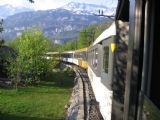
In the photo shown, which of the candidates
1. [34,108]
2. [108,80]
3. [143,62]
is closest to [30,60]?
[34,108]

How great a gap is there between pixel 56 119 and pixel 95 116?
576 cm

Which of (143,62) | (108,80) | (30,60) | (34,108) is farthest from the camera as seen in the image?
(30,60)

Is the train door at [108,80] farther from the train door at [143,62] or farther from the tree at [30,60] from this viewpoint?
the tree at [30,60]

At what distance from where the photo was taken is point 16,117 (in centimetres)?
2061

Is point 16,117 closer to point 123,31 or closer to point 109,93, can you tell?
point 109,93

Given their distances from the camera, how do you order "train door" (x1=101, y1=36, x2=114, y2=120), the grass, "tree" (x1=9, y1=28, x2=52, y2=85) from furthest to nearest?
"tree" (x1=9, y1=28, x2=52, y2=85), the grass, "train door" (x1=101, y1=36, x2=114, y2=120)

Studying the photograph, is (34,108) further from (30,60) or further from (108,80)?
(30,60)

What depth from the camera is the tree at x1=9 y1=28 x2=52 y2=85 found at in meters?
38.7

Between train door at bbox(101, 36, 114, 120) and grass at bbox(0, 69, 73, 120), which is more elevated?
train door at bbox(101, 36, 114, 120)

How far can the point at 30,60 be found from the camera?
41.1m

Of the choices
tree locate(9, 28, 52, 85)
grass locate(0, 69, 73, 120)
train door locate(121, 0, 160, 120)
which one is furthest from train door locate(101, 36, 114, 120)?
tree locate(9, 28, 52, 85)

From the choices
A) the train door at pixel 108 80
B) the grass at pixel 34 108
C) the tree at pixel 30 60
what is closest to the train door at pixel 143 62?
the train door at pixel 108 80

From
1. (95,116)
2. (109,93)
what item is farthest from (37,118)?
(109,93)

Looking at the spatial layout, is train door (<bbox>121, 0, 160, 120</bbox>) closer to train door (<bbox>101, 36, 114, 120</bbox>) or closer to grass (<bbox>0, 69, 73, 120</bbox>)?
train door (<bbox>101, 36, 114, 120</bbox>)
